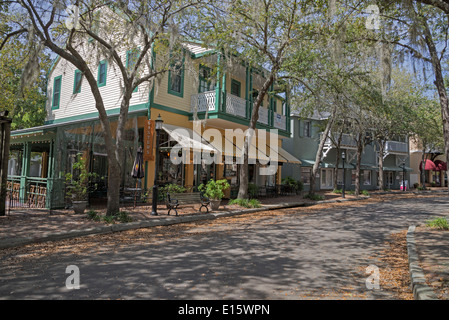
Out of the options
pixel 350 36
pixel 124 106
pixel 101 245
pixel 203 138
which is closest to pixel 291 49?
pixel 350 36

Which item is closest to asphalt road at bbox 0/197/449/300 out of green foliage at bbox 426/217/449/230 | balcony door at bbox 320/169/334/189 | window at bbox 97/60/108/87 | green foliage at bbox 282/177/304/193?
green foliage at bbox 426/217/449/230

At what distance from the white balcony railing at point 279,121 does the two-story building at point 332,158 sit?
265 cm

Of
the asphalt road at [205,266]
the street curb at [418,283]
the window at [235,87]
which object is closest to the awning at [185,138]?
the window at [235,87]

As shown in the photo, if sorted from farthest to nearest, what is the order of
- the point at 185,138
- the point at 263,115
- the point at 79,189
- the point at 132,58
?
the point at 263,115
the point at 185,138
the point at 132,58
the point at 79,189

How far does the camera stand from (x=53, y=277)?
4707mm

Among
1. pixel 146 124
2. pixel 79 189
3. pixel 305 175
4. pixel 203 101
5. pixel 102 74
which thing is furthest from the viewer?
pixel 305 175

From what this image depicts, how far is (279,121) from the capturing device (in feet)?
69.7

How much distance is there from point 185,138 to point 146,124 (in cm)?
195

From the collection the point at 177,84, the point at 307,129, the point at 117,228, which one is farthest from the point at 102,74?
the point at 307,129

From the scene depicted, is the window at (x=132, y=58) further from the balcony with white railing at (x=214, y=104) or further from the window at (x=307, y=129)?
the window at (x=307, y=129)

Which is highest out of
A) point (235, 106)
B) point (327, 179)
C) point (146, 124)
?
point (235, 106)

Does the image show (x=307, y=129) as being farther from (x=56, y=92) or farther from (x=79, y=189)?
(x=79, y=189)

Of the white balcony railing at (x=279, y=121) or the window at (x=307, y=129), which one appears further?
the window at (x=307, y=129)

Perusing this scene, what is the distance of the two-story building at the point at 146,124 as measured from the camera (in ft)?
41.1
